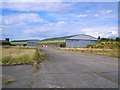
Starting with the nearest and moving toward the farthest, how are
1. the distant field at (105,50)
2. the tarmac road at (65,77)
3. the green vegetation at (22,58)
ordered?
the tarmac road at (65,77) → the green vegetation at (22,58) → the distant field at (105,50)

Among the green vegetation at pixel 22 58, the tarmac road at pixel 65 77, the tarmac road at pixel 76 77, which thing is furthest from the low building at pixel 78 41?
the tarmac road at pixel 65 77

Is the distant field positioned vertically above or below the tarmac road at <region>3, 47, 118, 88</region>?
above

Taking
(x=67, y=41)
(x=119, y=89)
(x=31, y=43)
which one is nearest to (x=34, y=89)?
(x=119, y=89)

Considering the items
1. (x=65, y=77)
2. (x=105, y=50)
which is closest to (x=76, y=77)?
(x=65, y=77)

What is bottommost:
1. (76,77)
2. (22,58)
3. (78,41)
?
(76,77)

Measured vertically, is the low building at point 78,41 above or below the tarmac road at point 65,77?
above

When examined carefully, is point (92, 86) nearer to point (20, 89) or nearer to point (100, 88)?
point (100, 88)

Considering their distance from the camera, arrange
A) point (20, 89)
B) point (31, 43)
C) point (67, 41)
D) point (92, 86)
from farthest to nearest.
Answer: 1. point (31, 43)
2. point (67, 41)
3. point (92, 86)
4. point (20, 89)

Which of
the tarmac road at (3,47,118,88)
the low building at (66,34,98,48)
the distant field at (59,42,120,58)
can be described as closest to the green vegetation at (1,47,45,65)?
the tarmac road at (3,47,118,88)

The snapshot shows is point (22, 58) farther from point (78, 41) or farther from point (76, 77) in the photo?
point (78, 41)

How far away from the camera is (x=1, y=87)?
8.80m

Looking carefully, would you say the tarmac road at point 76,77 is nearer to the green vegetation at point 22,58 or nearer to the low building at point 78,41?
the green vegetation at point 22,58

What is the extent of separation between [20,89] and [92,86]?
2483 mm

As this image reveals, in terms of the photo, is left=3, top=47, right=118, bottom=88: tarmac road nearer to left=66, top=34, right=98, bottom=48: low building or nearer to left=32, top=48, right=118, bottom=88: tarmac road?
left=32, top=48, right=118, bottom=88: tarmac road
